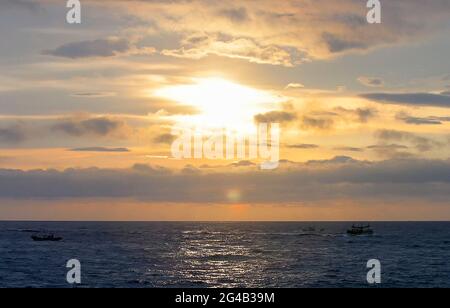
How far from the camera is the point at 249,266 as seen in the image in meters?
101

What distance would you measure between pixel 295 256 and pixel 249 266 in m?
21.3
